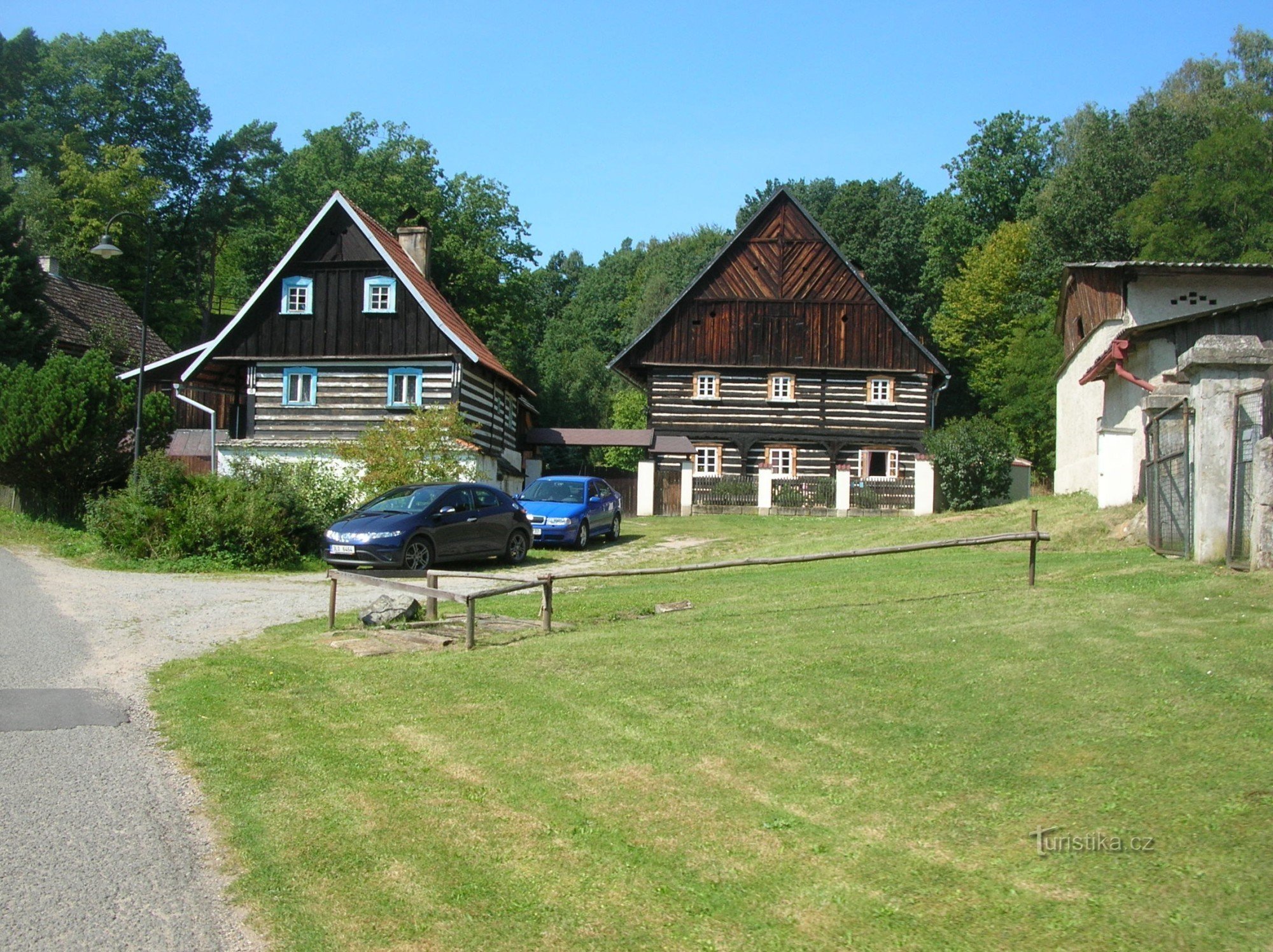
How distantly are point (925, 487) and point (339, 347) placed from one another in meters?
19.2

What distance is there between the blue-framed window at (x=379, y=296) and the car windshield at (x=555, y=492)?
36.6ft

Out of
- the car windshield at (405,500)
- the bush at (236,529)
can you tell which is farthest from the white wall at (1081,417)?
the bush at (236,529)

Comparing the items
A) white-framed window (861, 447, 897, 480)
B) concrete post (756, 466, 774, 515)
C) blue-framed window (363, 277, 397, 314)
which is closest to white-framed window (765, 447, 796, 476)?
white-framed window (861, 447, 897, 480)

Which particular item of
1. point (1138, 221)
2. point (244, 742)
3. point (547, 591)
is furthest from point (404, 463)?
point (1138, 221)

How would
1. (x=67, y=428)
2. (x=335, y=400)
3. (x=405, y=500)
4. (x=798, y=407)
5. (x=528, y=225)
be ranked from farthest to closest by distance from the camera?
(x=528, y=225)
(x=798, y=407)
(x=335, y=400)
(x=67, y=428)
(x=405, y=500)

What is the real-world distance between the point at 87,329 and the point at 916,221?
47.8m

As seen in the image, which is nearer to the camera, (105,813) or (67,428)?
(105,813)

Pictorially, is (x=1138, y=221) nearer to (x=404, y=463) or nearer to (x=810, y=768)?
(x=404, y=463)

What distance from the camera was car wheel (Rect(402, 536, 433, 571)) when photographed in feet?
62.4

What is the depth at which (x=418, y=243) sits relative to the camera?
41.3 metres

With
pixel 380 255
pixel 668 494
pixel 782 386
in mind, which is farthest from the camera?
pixel 782 386

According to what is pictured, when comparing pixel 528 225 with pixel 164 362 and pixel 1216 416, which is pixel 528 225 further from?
pixel 1216 416

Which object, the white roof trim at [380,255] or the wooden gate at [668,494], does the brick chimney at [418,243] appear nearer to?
the white roof trim at [380,255]
